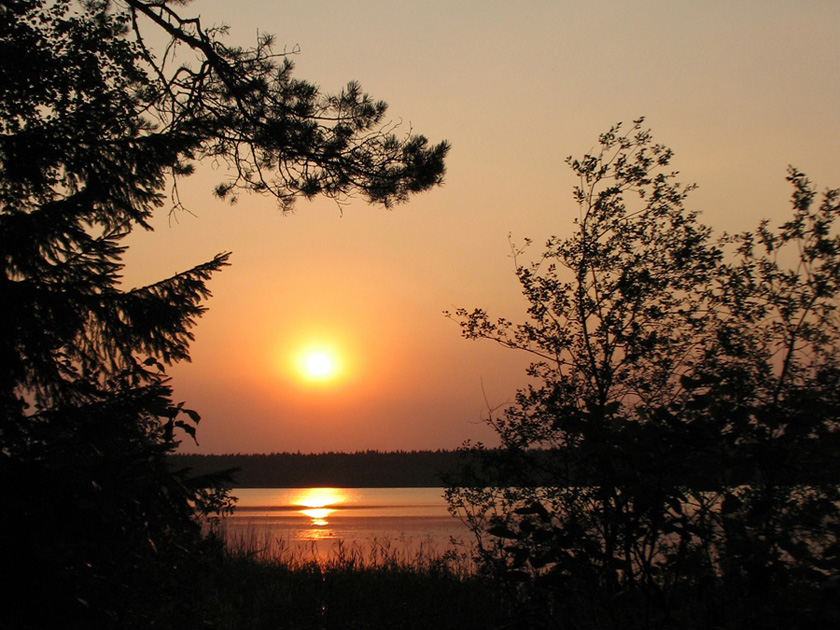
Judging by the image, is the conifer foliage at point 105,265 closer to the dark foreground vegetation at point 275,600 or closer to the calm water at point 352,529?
the dark foreground vegetation at point 275,600

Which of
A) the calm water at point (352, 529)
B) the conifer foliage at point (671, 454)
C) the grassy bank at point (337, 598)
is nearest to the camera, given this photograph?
the conifer foliage at point (671, 454)

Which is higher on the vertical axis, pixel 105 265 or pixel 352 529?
pixel 105 265

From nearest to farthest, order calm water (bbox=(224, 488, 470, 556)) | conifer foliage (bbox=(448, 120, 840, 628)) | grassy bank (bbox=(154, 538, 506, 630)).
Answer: conifer foliage (bbox=(448, 120, 840, 628)), grassy bank (bbox=(154, 538, 506, 630)), calm water (bbox=(224, 488, 470, 556))

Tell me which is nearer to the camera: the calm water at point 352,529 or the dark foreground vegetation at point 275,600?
the dark foreground vegetation at point 275,600

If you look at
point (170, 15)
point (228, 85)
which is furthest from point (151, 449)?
point (170, 15)

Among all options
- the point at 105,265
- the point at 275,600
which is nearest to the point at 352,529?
the point at 275,600

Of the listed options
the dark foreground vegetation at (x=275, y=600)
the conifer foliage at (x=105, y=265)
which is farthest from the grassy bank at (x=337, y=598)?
the conifer foliage at (x=105, y=265)

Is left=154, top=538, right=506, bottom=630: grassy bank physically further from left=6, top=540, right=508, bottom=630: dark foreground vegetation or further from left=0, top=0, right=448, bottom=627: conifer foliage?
left=0, top=0, right=448, bottom=627: conifer foliage

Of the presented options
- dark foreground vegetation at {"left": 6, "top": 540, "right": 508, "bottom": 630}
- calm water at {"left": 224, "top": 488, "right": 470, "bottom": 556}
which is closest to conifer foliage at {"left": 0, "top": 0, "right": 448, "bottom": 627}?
dark foreground vegetation at {"left": 6, "top": 540, "right": 508, "bottom": 630}

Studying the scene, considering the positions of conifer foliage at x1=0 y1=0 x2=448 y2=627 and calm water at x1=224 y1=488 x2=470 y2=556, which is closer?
conifer foliage at x1=0 y1=0 x2=448 y2=627

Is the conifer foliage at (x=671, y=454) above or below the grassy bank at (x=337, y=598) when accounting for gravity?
above

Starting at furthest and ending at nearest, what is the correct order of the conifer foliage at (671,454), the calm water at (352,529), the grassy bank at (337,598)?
the calm water at (352,529) < the grassy bank at (337,598) < the conifer foliage at (671,454)

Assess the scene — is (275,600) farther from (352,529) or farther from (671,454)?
(352,529)

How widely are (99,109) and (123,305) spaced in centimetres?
168
